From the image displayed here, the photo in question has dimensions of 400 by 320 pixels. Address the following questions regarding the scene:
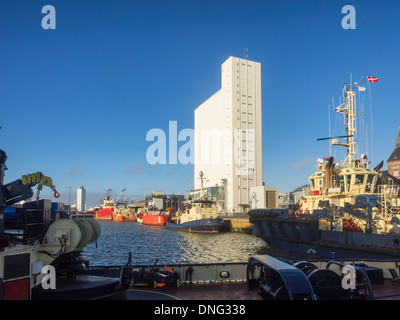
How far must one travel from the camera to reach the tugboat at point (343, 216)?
81.6 ft

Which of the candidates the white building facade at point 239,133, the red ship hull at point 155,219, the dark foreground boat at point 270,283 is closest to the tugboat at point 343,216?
the dark foreground boat at point 270,283

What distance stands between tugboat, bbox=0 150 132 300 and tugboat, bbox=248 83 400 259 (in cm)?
2174

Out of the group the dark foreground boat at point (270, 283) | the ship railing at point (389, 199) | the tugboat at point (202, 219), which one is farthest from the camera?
the tugboat at point (202, 219)

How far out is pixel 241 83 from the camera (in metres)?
89.9

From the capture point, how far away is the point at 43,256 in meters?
8.23

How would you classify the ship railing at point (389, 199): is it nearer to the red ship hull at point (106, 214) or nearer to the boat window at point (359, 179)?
the boat window at point (359, 179)

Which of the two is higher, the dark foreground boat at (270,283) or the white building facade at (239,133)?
the white building facade at (239,133)

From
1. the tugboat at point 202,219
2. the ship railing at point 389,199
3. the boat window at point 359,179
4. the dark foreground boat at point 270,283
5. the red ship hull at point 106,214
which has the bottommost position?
the red ship hull at point 106,214

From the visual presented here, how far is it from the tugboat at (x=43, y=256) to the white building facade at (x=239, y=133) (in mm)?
78371

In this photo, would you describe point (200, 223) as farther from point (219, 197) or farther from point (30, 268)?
point (30, 268)
